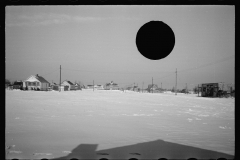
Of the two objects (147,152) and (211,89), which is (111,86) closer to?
(211,89)

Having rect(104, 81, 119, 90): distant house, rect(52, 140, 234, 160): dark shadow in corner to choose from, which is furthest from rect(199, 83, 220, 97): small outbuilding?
rect(104, 81, 119, 90): distant house

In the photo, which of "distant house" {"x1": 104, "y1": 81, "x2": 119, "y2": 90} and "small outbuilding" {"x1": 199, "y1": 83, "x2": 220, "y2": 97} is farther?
"distant house" {"x1": 104, "y1": 81, "x2": 119, "y2": 90}

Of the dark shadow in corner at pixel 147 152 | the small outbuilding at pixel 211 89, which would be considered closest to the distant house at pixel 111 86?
the small outbuilding at pixel 211 89

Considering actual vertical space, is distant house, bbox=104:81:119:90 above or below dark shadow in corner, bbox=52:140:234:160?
below

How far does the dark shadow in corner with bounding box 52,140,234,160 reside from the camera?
3.83 m

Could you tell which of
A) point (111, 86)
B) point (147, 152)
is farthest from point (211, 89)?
point (111, 86)

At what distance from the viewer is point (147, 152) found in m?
4.17

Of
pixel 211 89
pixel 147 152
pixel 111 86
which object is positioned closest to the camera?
pixel 147 152

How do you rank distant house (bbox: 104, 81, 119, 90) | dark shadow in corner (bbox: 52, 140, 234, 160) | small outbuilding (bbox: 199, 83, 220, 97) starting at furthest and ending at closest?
distant house (bbox: 104, 81, 119, 90) < small outbuilding (bbox: 199, 83, 220, 97) < dark shadow in corner (bbox: 52, 140, 234, 160)

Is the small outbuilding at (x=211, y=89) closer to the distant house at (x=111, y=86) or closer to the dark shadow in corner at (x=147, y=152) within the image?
the dark shadow in corner at (x=147, y=152)

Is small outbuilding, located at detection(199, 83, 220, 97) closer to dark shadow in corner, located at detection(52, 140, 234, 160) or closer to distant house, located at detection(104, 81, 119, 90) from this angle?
dark shadow in corner, located at detection(52, 140, 234, 160)

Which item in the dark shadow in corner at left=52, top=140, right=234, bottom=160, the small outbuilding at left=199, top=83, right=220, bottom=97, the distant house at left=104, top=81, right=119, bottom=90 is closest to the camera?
the dark shadow in corner at left=52, top=140, right=234, bottom=160
